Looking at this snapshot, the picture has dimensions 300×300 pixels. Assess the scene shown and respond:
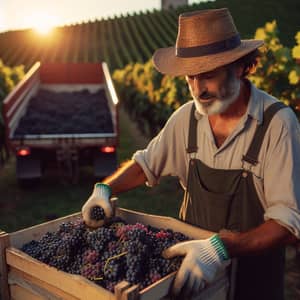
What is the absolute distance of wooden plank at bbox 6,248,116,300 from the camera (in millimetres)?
2080

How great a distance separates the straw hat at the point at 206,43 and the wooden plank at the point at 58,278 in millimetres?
1303

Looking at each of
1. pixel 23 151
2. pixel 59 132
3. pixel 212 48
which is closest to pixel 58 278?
pixel 212 48

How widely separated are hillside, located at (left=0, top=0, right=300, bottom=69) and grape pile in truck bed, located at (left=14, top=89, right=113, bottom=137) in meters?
34.8

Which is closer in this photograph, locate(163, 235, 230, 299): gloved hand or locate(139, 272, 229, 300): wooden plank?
locate(139, 272, 229, 300): wooden plank

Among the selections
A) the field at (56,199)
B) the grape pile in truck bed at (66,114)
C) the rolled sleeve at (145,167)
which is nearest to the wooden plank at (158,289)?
the rolled sleeve at (145,167)

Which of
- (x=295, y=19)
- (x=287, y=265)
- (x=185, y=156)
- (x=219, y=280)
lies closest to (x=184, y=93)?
(x=287, y=265)

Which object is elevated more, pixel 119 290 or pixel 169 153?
pixel 169 153

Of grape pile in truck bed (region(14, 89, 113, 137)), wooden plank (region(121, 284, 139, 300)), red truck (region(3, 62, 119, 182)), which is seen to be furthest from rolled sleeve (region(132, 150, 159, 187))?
grape pile in truck bed (region(14, 89, 113, 137))

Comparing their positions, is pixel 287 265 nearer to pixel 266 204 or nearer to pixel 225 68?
pixel 266 204

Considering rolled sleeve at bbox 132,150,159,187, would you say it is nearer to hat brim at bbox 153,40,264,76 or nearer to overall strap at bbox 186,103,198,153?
overall strap at bbox 186,103,198,153

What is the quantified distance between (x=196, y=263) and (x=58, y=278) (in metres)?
0.66

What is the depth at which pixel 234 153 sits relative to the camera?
2844 millimetres

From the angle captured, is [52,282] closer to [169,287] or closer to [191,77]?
[169,287]

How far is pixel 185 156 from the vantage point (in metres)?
3.17
